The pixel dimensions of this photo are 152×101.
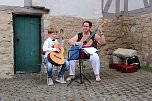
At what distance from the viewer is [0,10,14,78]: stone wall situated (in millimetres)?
6004

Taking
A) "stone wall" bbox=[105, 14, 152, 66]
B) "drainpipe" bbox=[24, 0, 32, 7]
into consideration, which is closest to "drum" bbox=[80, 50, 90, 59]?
"drainpipe" bbox=[24, 0, 32, 7]

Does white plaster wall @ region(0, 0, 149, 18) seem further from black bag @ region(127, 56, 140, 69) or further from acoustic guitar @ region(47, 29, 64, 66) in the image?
acoustic guitar @ region(47, 29, 64, 66)

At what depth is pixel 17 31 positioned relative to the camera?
640cm

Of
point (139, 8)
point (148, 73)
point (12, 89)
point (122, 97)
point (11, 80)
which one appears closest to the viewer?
point (122, 97)

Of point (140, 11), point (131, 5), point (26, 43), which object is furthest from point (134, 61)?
point (26, 43)

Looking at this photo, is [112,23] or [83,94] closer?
[83,94]

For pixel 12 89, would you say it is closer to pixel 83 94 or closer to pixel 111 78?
pixel 83 94

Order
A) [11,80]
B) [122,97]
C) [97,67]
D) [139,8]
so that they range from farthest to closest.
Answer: [139,8] < [11,80] < [97,67] < [122,97]

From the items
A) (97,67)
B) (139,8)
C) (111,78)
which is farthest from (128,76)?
(139,8)

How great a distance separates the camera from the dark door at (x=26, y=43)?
642cm

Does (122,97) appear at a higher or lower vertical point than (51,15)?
lower

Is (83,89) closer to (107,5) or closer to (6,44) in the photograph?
Answer: (6,44)

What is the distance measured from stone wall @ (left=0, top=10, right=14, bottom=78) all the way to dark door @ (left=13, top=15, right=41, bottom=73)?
0.31 m

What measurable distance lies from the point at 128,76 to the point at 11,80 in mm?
2641
